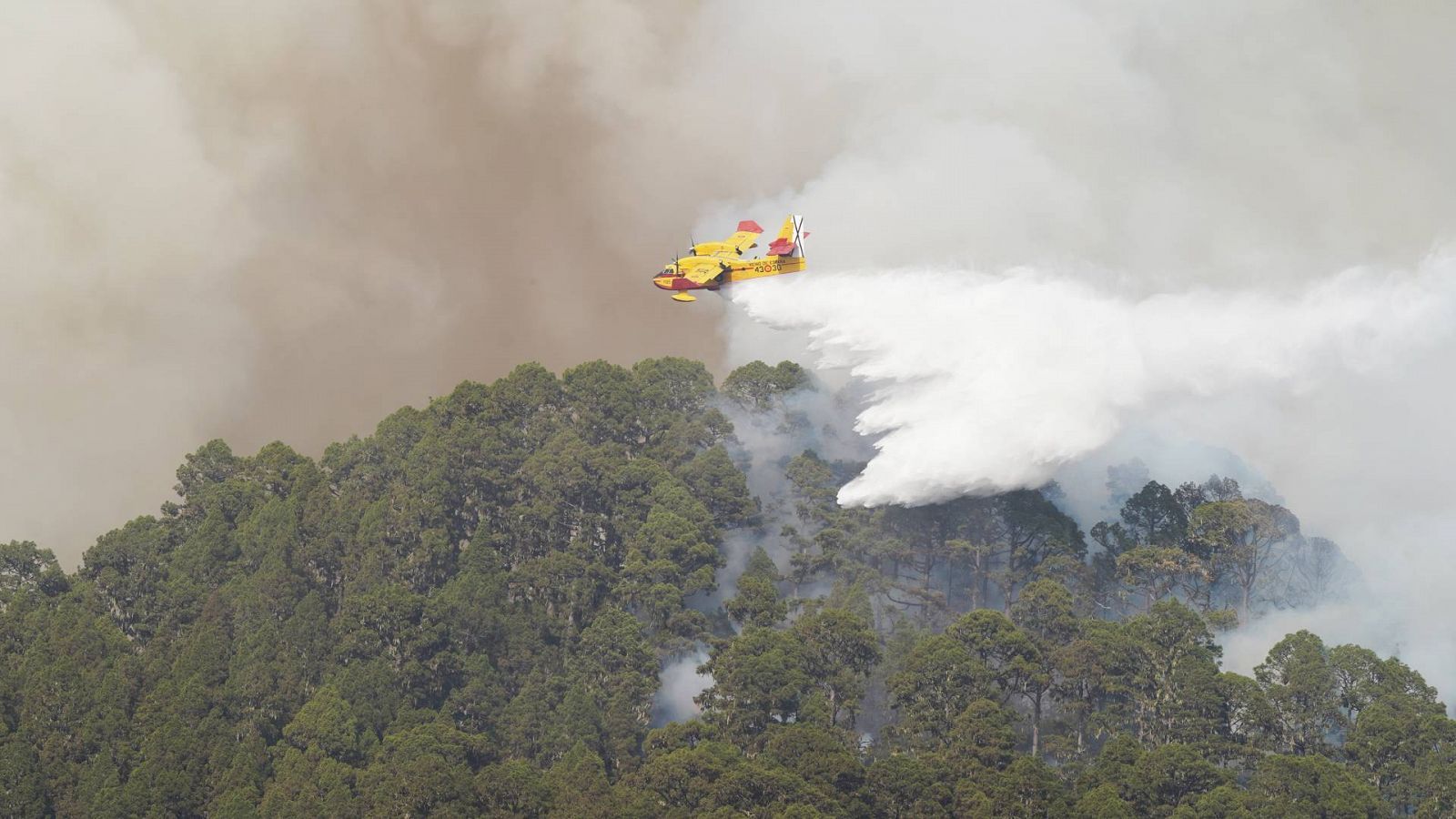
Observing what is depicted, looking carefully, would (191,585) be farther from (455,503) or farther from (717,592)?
(717,592)

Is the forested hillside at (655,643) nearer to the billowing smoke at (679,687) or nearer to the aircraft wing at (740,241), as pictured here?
the billowing smoke at (679,687)

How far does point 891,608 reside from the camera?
13625cm

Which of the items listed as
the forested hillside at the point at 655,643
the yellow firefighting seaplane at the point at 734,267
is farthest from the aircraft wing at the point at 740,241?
the forested hillside at the point at 655,643

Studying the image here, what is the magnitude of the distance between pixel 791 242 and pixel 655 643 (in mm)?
19228

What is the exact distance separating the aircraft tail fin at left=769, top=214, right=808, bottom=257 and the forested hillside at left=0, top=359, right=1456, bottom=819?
47.7 feet

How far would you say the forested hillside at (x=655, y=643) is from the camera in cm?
12000

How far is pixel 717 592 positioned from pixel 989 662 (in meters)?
14.6

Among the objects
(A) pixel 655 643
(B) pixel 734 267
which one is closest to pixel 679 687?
(A) pixel 655 643

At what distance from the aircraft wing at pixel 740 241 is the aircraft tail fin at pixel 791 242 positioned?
2.74m

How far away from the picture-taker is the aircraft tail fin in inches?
5123

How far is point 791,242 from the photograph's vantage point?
13012 cm

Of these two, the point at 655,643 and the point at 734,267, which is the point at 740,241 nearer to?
the point at 734,267

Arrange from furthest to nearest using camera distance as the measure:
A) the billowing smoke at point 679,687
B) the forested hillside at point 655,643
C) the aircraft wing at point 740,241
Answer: the aircraft wing at point 740,241 < the billowing smoke at point 679,687 < the forested hillside at point 655,643

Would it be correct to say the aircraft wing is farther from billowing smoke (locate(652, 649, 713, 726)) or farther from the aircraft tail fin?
billowing smoke (locate(652, 649, 713, 726))
